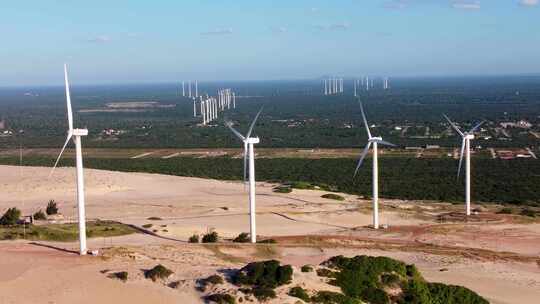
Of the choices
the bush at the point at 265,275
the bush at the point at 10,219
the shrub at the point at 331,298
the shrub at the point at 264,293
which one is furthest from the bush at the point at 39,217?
the shrub at the point at 331,298

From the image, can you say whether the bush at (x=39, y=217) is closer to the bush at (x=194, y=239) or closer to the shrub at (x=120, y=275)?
the bush at (x=194, y=239)

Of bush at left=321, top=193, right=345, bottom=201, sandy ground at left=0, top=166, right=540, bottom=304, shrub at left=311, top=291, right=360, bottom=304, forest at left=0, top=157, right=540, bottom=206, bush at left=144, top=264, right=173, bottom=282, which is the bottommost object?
forest at left=0, top=157, right=540, bottom=206

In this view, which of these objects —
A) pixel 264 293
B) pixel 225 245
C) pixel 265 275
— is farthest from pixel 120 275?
pixel 225 245

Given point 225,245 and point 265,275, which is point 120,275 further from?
point 225,245

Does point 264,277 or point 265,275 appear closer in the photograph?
point 264,277

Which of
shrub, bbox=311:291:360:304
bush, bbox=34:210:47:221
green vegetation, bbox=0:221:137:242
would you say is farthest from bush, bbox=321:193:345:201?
shrub, bbox=311:291:360:304

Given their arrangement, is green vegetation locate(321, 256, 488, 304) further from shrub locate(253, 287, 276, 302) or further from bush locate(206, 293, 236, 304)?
bush locate(206, 293, 236, 304)
